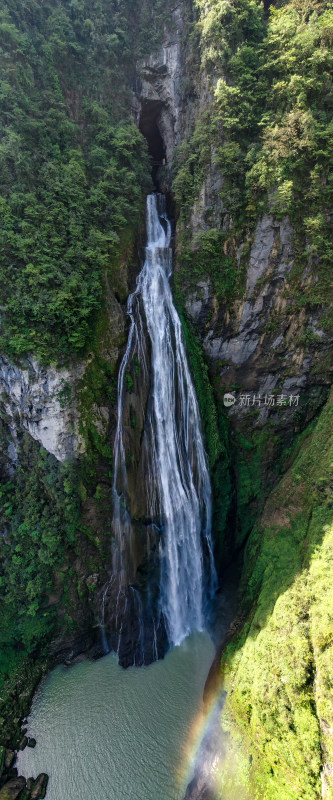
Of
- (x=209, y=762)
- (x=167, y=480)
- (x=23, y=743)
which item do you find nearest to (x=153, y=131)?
(x=167, y=480)

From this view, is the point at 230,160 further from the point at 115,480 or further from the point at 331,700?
the point at 331,700

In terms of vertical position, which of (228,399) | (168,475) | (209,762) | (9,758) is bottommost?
(209,762)

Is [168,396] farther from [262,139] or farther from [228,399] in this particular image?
[262,139]

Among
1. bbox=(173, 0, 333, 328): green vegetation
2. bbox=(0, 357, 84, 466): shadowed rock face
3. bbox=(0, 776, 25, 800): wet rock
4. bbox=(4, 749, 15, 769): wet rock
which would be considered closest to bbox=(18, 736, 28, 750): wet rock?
bbox=(4, 749, 15, 769): wet rock

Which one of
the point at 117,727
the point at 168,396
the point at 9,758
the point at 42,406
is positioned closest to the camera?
the point at 9,758


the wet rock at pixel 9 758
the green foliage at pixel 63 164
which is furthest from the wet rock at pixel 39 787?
the green foliage at pixel 63 164

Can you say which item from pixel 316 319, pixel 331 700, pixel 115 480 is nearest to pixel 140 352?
pixel 115 480
